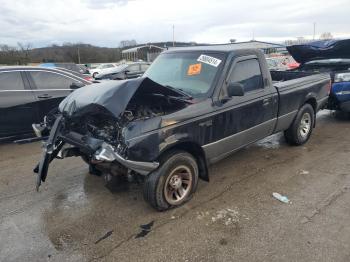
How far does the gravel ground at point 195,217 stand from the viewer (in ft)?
10.1

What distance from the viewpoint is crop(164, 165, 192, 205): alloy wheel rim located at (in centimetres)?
373

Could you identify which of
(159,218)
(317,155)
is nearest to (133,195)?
(159,218)

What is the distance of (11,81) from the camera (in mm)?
6477

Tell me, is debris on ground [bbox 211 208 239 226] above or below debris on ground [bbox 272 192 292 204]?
below

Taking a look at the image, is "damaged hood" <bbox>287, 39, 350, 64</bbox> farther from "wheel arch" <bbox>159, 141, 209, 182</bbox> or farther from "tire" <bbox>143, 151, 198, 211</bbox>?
"tire" <bbox>143, 151, 198, 211</bbox>

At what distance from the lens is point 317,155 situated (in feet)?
18.3

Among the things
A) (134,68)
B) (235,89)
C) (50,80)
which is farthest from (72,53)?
(235,89)

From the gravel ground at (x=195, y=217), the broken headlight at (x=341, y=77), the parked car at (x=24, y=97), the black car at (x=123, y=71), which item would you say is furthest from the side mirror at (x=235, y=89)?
the black car at (x=123, y=71)

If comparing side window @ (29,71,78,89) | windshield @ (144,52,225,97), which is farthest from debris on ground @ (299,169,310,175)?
side window @ (29,71,78,89)

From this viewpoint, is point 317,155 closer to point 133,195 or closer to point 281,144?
point 281,144

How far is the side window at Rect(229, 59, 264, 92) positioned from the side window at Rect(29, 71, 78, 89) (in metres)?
4.25

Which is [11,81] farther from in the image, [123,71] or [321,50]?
[123,71]

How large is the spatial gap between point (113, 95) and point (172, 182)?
1.23 m

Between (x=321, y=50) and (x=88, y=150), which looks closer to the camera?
(x=88, y=150)
